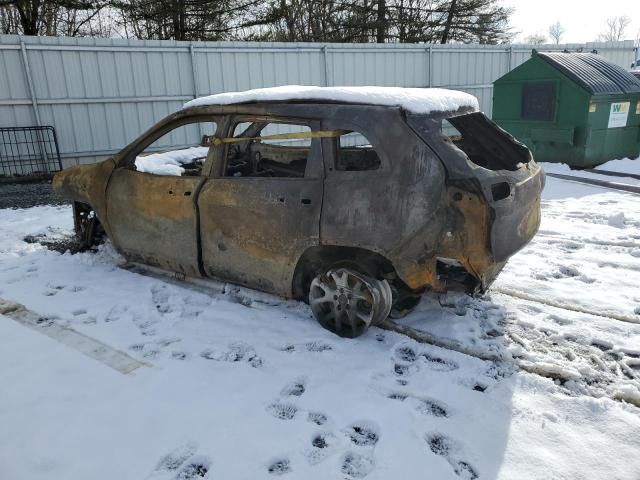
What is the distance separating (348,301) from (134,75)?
9612mm

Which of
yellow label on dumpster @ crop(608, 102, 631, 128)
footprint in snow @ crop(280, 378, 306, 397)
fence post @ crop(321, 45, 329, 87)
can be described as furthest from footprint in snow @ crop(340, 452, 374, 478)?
fence post @ crop(321, 45, 329, 87)

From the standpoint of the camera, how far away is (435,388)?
2877 millimetres

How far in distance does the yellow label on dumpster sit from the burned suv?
22.3ft

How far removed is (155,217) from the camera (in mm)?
4293

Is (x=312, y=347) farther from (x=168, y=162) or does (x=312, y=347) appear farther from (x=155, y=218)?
(x=168, y=162)

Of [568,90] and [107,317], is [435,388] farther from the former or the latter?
[568,90]

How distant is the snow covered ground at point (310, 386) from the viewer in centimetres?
234

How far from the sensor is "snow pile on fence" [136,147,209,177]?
15.5ft

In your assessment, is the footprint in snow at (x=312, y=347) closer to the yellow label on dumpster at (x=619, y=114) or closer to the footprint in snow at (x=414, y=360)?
the footprint in snow at (x=414, y=360)

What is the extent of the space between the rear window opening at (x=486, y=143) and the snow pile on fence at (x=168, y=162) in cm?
232

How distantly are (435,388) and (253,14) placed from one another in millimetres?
18351

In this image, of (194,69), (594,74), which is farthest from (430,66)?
(194,69)

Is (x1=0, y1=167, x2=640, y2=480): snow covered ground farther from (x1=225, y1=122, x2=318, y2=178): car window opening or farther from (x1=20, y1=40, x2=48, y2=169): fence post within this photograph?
(x1=20, y1=40, x2=48, y2=169): fence post

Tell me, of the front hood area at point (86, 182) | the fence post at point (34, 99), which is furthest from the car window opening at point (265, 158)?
the fence post at point (34, 99)
